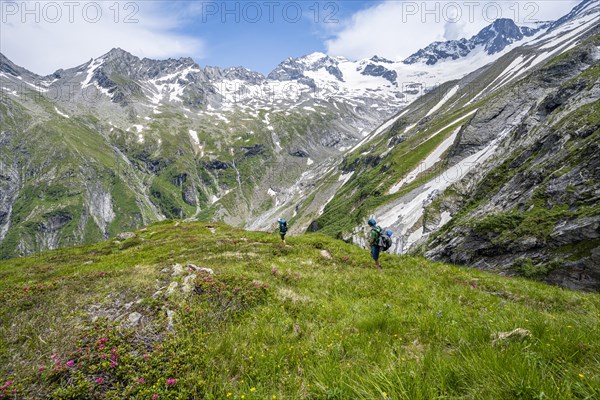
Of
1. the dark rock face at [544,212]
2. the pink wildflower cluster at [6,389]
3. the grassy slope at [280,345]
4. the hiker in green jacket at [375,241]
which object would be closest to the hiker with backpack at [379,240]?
the hiker in green jacket at [375,241]

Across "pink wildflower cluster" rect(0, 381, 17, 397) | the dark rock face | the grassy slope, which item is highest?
"pink wildflower cluster" rect(0, 381, 17, 397)

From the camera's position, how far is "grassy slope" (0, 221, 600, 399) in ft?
13.2

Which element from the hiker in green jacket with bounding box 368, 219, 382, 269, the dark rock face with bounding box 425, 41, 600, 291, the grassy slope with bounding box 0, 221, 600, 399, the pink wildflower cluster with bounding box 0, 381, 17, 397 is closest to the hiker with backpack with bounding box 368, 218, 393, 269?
the hiker in green jacket with bounding box 368, 219, 382, 269

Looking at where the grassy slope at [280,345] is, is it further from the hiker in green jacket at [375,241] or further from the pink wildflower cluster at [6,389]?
the hiker in green jacket at [375,241]

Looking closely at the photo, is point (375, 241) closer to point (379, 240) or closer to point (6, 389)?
point (379, 240)

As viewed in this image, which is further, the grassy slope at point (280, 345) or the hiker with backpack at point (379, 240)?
the hiker with backpack at point (379, 240)


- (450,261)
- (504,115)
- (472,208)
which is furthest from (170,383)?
(504,115)

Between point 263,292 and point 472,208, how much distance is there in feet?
111

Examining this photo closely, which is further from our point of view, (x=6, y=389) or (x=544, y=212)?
(x=544, y=212)

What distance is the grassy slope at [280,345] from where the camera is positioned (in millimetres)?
4035

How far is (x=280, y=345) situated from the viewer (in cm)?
663

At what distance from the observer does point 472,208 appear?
3538 cm

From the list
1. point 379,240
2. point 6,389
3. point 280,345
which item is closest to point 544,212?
point 379,240

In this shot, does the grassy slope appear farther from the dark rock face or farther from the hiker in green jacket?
the dark rock face
